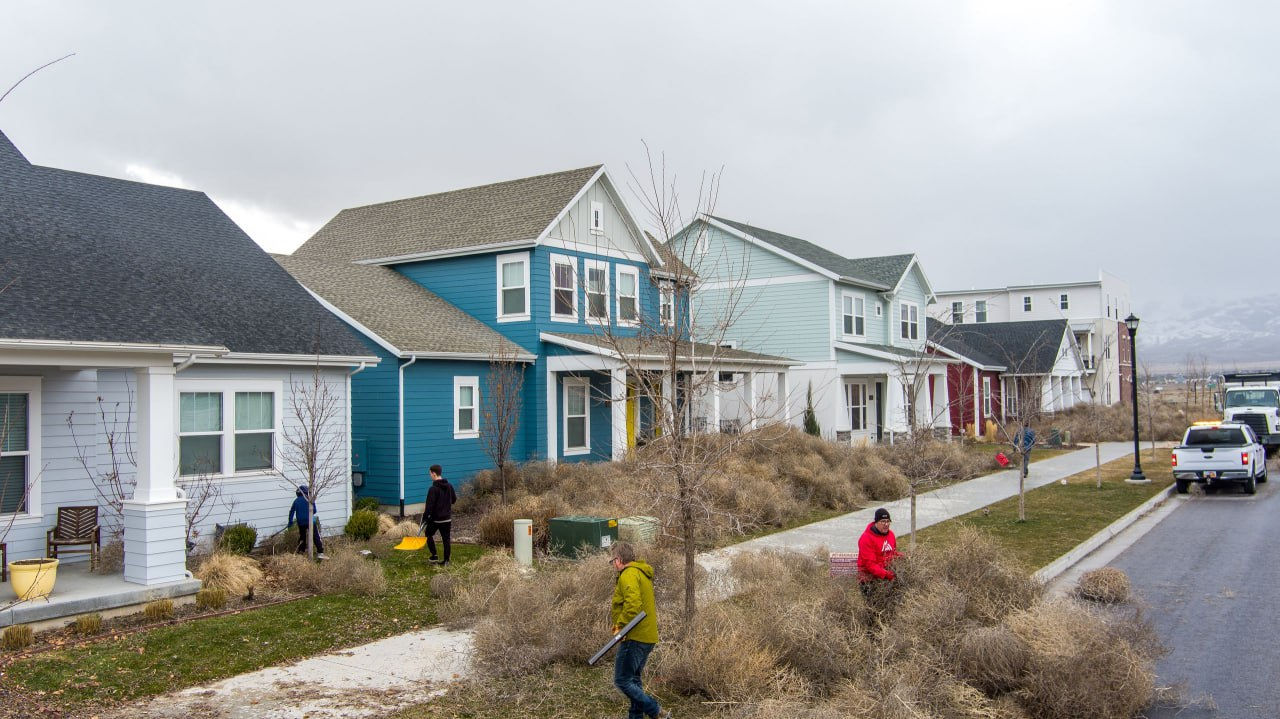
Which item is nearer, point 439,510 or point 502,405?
point 439,510

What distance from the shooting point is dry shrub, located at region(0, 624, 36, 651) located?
901cm

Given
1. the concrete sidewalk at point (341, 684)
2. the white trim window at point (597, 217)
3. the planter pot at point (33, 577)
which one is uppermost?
the white trim window at point (597, 217)

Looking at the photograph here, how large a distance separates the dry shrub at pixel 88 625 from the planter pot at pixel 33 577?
0.61 meters

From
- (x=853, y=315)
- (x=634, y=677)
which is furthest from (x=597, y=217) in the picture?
(x=634, y=677)

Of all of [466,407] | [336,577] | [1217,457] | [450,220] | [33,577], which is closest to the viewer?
[33,577]

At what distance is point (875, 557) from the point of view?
30.5 feet

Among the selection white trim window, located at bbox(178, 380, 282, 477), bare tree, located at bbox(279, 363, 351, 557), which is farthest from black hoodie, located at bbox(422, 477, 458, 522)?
white trim window, located at bbox(178, 380, 282, 477)

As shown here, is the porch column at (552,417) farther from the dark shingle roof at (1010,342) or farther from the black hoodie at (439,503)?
the dark shingle roof at (1010,342)

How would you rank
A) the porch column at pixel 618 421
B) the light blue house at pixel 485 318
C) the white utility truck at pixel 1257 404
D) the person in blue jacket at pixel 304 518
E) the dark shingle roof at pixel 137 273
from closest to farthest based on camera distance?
the dark shingle roof at pixel 137 273
the person in blue jacket at pixel 304 518
the light blue house at pixel 485 318
the porch column at pixel 618 421
the white utility truck at pixel 1257 404

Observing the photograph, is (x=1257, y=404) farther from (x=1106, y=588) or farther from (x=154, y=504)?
(x=154, y=504)

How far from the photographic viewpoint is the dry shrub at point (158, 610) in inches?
404

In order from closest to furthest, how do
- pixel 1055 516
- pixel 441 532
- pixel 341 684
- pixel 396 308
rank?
pixel 341 684 < pixel 441 532 < pixel 1055 516 < pixel 396 308

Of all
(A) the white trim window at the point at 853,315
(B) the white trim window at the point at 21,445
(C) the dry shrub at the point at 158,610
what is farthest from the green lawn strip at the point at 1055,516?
(B) the white trim window at the point at 21,445

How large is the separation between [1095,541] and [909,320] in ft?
68.8
